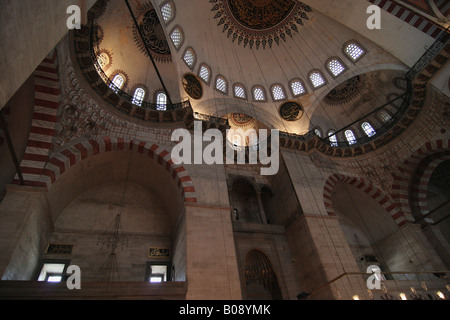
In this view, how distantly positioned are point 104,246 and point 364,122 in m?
16.7

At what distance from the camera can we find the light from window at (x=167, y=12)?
41.0 feet

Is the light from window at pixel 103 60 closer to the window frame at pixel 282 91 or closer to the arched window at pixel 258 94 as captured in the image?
the arched window at pixel 258 94

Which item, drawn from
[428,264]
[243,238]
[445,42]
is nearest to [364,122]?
[445,42]

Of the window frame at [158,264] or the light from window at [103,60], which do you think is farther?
the light from window at [103,60]

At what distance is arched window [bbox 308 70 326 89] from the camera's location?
1566 centimetres

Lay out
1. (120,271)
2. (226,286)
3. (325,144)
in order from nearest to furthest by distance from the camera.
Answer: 1. (226,286)
2. (120,271)
3. (325,144)

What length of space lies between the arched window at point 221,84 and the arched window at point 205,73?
663mm

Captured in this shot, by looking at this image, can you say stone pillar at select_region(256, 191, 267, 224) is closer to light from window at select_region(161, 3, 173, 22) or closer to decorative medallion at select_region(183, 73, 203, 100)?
decorative medallion at select_region(183, 73, 203, 100)

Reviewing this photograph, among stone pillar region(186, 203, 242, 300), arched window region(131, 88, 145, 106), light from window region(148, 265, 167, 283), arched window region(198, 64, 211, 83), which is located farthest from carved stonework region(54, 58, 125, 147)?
arched window region(198, 64, 211, 83)

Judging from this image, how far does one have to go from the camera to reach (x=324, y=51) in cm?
1551

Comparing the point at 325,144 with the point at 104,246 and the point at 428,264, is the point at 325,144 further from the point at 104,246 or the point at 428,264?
the point at 104,246

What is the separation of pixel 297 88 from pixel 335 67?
2.50m

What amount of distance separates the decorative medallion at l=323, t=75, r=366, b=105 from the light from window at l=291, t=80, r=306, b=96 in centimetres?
202

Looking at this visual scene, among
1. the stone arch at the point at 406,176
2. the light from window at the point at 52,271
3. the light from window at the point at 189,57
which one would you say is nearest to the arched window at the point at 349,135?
the stone arch at the point at 406,176
